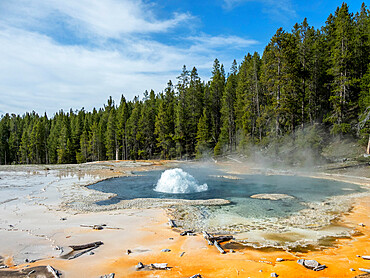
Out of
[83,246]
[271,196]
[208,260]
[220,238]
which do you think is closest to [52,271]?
[83,246]

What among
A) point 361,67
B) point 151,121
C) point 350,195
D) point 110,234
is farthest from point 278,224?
point 151,121

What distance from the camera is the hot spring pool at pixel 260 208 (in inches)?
394

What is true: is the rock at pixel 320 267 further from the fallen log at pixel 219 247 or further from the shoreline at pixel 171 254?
the fallen log at pixel 219 247

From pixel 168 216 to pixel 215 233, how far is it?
3.39 m

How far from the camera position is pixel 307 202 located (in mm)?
15594

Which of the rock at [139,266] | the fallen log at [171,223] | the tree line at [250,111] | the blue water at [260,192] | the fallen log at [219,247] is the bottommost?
the blue water at [260,192]

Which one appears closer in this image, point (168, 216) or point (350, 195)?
point (168, 216)

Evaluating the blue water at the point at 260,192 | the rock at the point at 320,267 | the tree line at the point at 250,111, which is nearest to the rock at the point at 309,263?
the rock at the point at 320,267

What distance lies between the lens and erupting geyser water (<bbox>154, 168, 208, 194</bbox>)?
20.3 metres

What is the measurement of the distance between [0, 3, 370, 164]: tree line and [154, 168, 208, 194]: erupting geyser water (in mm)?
16177

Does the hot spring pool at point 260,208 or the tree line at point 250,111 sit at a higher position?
the tree line at point 250,111

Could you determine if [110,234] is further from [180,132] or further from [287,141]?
[180,132]

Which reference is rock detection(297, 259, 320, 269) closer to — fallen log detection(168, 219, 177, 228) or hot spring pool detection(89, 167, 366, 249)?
hot spring pool detection(89, 167, 366, 249)

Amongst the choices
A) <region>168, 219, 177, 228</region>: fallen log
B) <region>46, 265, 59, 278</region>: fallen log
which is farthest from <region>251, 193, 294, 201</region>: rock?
<region>46, 265, 59, 278</region>: fallen log
